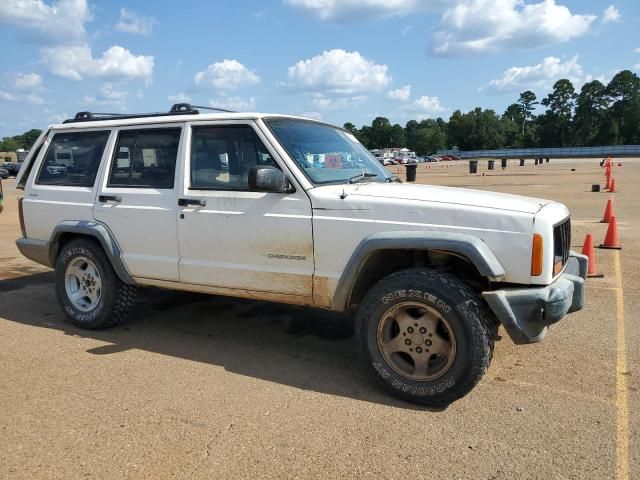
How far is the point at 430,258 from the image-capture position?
4.02 m

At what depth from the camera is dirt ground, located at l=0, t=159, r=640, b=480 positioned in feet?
9.72

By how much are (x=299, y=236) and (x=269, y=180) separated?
47cm

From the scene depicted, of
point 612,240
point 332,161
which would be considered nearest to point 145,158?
point 332,161

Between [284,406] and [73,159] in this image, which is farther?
[73,159]

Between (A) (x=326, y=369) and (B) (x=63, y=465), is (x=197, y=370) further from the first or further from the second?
(B) (x=63, y=465)

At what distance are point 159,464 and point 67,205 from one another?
3252 millimetres

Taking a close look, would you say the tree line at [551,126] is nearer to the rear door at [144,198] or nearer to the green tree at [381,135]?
the green tree at [381,135]

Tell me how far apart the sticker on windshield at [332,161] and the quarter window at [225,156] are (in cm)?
47

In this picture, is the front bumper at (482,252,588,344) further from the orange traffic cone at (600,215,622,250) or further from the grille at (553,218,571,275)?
the orange traffic cone at (600,215,622,250)

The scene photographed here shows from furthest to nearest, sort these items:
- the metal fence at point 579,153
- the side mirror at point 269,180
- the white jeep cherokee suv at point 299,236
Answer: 1. the metal fence at point 579,153
2. the side mirror at point 269,180
3. the white jeep cherokee suv at point 299,236

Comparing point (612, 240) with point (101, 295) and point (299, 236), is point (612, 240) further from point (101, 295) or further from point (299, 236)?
point (101, 295)

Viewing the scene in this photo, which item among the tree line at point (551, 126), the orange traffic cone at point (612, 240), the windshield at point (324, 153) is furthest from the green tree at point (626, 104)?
Result: the windshield at point (324, 153)

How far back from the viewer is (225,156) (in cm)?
449

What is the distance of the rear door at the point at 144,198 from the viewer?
4.70 m
